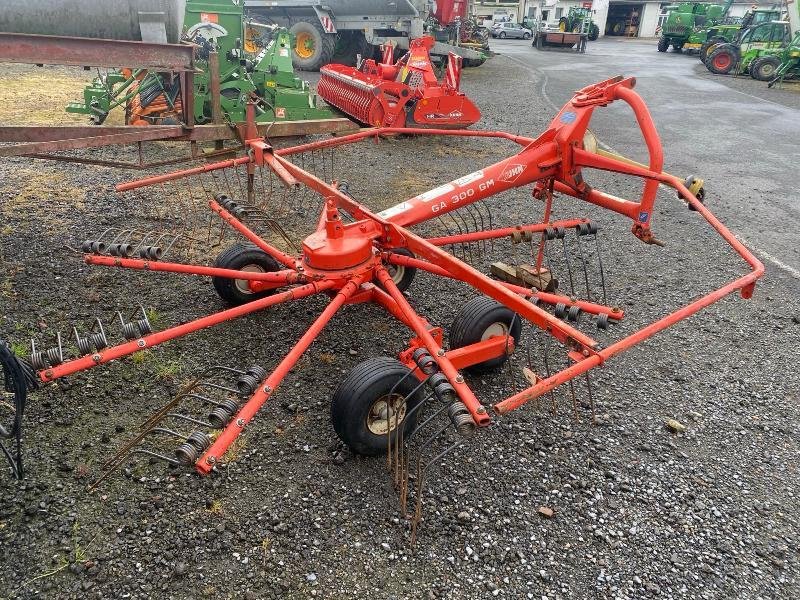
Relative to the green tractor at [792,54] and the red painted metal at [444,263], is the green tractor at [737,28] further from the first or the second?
the red painted metal at [444,263]

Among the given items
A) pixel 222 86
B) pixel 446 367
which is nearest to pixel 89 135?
pixel 446 367

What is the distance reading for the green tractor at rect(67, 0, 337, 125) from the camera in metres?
8.59

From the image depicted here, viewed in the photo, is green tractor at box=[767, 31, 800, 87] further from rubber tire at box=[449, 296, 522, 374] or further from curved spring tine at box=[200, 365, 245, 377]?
curved spring tine at box=[200, 365, 245, 377]

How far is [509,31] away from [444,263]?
39.7 metres

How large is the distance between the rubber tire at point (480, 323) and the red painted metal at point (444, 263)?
0.17 meters

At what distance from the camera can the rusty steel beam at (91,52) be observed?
374 cm

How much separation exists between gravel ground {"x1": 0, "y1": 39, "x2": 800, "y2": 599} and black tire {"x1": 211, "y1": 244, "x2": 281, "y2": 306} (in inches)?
7.9

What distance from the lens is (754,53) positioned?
63.0 feet

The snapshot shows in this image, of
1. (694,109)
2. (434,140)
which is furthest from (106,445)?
(694,109)

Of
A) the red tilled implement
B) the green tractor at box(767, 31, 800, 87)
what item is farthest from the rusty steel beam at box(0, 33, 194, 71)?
the green tractor at box(767, 31, 800, 87)

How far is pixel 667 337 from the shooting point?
4.41 m

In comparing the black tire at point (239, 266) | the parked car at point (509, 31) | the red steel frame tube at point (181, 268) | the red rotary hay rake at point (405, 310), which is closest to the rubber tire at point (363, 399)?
the red rotary hay rake at point (405, 310)

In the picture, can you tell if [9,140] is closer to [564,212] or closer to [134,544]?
[134,544]

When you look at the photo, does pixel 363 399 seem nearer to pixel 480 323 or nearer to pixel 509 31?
pixel 480 323
